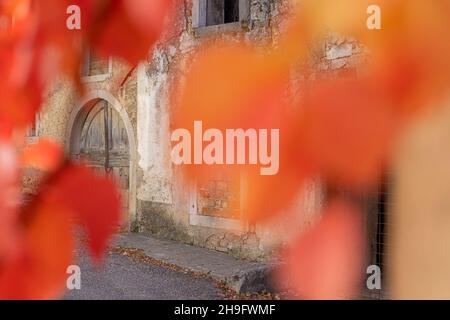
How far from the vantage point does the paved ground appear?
1.75 feet

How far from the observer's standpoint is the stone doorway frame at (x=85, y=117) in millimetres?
324

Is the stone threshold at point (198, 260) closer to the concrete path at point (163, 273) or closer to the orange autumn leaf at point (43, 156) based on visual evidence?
the concrete path at point (163, 273)

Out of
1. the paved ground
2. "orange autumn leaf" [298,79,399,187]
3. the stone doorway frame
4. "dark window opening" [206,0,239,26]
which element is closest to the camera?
"orange autumn leaf" [298,79,399,187]

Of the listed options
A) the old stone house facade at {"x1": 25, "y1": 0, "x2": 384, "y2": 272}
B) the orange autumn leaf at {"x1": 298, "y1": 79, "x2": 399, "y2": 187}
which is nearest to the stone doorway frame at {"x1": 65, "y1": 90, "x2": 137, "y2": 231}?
the old stone house facade at {"x1": 25, "y1": 0, "x2": 384, "y2": 272}

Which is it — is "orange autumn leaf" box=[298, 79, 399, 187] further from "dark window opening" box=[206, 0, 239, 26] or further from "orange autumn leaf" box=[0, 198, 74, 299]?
"dark window opening" box=[206, 0, 239, 26]

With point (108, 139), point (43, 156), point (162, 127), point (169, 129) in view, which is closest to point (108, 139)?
point (108, 139)

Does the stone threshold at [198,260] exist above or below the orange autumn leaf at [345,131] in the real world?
below

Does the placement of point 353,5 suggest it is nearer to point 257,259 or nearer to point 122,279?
point 122,279

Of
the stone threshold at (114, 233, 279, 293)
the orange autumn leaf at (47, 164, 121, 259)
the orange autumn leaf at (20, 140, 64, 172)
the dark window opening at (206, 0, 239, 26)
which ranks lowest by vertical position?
the stone threshold at (114, 233, 279, 293)

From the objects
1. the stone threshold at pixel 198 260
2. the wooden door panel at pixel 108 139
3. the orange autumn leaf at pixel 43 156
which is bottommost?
the stone threshold at pixel 198 260

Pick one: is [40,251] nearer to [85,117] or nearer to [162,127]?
[85,117]

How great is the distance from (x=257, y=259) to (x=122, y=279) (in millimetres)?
366

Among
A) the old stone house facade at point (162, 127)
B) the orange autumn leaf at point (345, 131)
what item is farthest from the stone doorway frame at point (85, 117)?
the orange autumn leaf at point (345, 131)

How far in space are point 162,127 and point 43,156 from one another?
0.35 metres
